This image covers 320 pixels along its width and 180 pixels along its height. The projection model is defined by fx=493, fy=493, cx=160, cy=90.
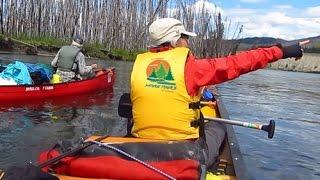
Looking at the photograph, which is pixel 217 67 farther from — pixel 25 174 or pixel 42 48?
pixel 42 48

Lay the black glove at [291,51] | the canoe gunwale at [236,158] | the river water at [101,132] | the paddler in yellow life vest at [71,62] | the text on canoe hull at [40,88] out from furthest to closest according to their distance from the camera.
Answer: the paddler in yellow life vest at [71,62], the text on canoe hull at [40,88], the river water at [101,132], the canoe gunwale at [236,158], the black glove at [291,51]

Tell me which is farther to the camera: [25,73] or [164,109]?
[25,73]

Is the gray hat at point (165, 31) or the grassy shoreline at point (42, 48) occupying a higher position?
the gray hat at point (165, 31)

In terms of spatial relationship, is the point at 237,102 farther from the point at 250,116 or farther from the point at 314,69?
the point at 314,69

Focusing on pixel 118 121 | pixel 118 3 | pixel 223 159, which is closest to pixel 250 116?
pixel 118 121

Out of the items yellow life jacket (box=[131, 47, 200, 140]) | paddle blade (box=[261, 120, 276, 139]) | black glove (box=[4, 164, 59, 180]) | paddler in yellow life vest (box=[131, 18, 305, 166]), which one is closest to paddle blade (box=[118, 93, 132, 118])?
paddler in yellow life vest (box=[131, 18, 305, 166])

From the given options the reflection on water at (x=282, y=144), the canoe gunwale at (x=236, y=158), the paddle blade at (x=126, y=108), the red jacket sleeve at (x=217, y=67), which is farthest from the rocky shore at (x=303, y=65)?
the red jacket sleeve at (x=217, y=67)

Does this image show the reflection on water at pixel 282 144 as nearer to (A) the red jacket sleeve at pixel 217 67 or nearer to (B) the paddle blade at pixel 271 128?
(B) the paddle blade at pixel 271 128
